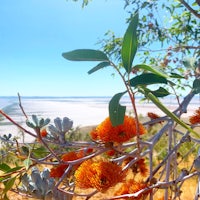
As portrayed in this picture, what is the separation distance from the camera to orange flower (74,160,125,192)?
56 centimetres

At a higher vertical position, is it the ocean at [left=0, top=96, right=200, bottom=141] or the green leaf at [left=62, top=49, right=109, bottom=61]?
the green leaf at [left=62, top=49, right=109, bottom=61]

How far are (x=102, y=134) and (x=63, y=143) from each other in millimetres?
86

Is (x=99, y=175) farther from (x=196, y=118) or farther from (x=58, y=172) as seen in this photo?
(x=196, y=118)

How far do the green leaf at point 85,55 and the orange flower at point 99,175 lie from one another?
0.64 feet

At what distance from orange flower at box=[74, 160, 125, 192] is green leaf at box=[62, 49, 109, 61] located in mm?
194

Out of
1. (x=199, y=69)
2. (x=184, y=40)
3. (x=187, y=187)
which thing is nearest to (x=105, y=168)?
(x=199, y=69)

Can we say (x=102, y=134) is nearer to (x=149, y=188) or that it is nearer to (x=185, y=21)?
(x=149, y=188)

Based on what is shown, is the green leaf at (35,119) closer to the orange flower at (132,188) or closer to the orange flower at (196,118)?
the orange flower at (132,188)

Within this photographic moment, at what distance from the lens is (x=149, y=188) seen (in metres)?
0.63

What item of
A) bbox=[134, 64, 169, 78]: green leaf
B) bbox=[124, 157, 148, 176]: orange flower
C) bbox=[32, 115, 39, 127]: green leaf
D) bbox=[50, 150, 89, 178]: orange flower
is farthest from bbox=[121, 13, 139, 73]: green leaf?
bbox=[124, 157, 148, 176]: orange flower

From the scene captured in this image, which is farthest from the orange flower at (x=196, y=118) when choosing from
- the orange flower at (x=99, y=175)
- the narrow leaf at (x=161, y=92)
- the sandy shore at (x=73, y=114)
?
the sandy shore at (x=73, y=114)

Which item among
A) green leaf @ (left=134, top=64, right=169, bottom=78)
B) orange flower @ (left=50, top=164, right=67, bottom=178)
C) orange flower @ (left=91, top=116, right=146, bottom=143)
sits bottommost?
orange flower @ (left=50, top=164, right=67, bottom=178)

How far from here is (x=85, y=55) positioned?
50cm

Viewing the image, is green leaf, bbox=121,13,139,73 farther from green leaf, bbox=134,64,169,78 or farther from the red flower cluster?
the red flower cluster
